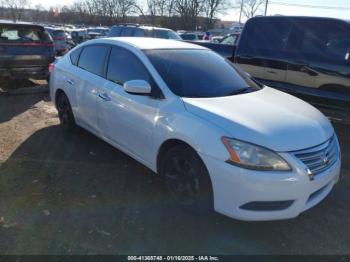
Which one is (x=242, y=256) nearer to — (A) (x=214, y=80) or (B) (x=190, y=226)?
(B) (x=190, y=226)

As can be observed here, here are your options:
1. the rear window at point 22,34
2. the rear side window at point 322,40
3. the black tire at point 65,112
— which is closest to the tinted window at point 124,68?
→ the black tire at point 65,112

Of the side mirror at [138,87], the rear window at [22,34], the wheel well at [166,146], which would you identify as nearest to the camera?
the wheel well at [166,146]

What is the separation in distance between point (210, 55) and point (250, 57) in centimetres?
222

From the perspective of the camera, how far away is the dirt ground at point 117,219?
3.17m

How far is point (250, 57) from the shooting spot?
671cm

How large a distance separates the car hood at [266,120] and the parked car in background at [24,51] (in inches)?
260

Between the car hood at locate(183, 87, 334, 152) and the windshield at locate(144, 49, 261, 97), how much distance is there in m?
0.21

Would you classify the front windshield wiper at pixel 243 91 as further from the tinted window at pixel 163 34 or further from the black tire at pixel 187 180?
the tinted window at pixel 163 34

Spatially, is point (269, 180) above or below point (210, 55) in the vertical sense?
below

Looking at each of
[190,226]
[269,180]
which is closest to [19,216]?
[190,226]

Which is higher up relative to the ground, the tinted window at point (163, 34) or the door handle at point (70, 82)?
the tinted window at point (163, 34)

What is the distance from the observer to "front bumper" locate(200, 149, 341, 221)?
2947 millimetres

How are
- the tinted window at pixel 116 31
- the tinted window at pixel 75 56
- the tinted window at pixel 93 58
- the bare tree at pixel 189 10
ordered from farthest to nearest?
the bare tree at pixel 189 10 < the tinted window at pixel 116 31 < the tinted window at pixel 75 56 < the tinted window at pixel 93 58

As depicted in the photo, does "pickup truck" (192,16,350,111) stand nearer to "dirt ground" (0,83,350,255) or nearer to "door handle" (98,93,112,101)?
"dirt ground" (0,83,350,255)
